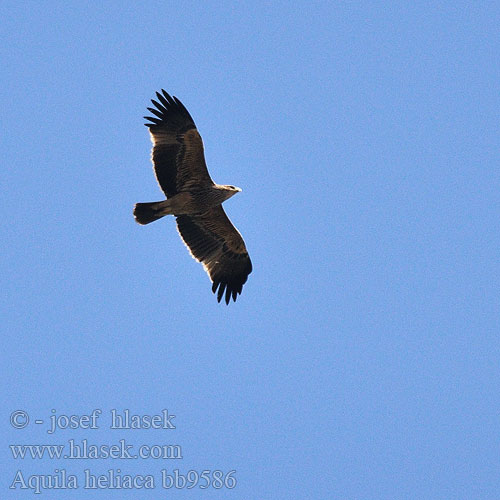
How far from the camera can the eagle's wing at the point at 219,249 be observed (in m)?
18.2

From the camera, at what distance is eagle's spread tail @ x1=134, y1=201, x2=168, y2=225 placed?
1716 centimetres

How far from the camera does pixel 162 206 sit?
56.9ft

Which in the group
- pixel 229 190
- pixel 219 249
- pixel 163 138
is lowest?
pixel 219 249

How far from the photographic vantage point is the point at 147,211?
17.2m

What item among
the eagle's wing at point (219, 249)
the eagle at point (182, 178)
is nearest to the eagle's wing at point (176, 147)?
the eagle at point (182, 178)

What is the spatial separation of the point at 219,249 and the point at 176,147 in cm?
269

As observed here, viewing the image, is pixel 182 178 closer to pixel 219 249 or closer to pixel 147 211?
pixel 147 211

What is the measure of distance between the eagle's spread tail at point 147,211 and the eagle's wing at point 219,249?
3.17ft

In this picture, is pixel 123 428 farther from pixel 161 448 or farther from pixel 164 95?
pixel 164 95

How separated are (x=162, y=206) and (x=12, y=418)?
5.49 metres

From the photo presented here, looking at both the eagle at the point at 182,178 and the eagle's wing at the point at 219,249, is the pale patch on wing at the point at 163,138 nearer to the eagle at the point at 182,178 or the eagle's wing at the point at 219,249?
the eagle at the point at 182,178

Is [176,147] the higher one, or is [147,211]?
[176,147]

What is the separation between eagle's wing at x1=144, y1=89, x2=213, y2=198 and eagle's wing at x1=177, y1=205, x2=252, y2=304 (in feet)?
3.63

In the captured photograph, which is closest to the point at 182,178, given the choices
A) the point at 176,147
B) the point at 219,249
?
the point at 176,147
